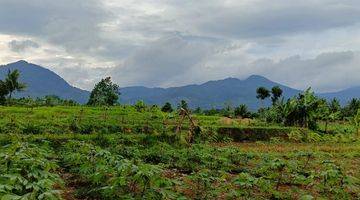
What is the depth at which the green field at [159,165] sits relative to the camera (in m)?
8.78

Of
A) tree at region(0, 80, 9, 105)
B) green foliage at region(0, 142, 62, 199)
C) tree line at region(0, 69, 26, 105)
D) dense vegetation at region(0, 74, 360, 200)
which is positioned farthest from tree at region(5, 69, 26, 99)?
green foliage at region(0, 142, 62, 199)

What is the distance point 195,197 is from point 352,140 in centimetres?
2982

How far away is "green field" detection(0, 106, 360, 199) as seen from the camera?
8.78m

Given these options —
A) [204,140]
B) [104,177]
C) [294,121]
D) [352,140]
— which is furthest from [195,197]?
[294,121]

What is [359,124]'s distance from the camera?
145 ft

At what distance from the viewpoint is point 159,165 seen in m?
12.4

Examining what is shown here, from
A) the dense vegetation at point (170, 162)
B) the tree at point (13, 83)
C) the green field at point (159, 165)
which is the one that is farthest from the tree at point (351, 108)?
the tree at point (13, 83)

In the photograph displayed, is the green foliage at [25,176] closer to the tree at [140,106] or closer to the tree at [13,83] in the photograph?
the tree at [140,106]

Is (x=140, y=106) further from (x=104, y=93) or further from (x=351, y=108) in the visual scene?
(x=351, y=108)

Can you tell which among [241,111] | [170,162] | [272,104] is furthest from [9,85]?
[170,162]

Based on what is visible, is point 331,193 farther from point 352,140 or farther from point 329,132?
point 329,132

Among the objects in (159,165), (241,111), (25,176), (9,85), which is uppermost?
(9,85)

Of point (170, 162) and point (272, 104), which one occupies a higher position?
point (272, 104)

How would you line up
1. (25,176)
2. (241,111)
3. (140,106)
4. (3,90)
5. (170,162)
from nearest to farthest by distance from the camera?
(25,176), (170,162), (140,106), (3,90), (241,111)
